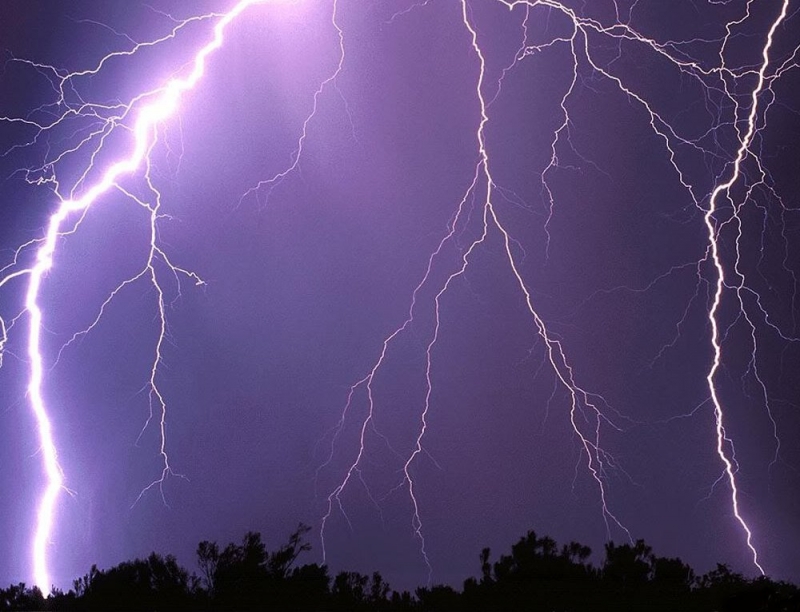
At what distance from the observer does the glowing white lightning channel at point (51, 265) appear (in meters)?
9.89

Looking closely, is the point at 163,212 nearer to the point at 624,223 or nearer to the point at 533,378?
the point at 533,378

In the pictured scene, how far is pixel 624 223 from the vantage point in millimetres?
9906

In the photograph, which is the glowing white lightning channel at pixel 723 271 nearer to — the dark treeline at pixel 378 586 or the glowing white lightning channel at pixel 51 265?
the dark treeline at pixel 378 586

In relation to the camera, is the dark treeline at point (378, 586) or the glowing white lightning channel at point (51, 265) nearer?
the dark treeline at point (378, 586)

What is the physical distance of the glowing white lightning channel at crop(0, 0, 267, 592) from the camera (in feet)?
32.4

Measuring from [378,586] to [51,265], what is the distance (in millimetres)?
7341

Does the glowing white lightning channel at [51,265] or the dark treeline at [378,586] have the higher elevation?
the glowing white lightning channel at [51,265]

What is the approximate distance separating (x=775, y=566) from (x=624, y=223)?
224 inches

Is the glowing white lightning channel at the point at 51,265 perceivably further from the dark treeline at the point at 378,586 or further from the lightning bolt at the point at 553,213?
the lightning bolt at the point at 553,213

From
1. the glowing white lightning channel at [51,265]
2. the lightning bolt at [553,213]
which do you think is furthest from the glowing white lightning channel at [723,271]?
the glowing white lightning channel at [51,265]

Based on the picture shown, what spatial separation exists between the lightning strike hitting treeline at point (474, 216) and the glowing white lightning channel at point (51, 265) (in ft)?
0.11

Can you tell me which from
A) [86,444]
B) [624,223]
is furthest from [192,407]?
[624,223]

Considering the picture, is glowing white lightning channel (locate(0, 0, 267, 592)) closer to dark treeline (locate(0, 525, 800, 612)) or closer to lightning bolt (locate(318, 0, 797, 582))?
dark treeline (locate(0, 525, 800, 612))

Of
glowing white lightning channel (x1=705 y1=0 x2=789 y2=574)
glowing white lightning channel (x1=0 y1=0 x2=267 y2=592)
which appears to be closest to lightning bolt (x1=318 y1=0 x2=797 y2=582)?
glowing white lightning channel (x1=705 y1=0 x2=789 y2=574)
